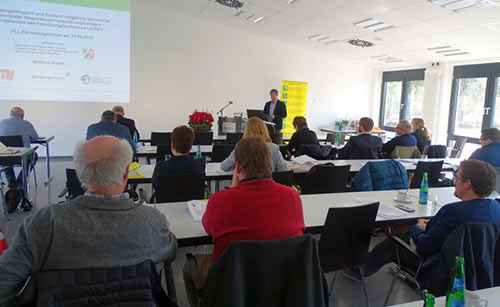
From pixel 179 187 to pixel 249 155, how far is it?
4.39ft

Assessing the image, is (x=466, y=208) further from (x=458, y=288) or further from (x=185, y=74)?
(x=185, y=74)

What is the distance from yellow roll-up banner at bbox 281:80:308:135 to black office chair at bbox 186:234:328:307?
29.9 ft

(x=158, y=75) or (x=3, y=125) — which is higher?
(x=158, y=75)

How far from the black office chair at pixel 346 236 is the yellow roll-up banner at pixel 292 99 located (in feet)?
27.2

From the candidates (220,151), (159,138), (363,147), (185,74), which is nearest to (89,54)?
(185,74)

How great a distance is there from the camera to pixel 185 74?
30.7 feet

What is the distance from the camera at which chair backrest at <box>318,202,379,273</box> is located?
216 cm

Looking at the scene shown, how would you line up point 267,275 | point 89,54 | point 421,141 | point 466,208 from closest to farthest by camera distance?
point 267,275 < point 466,208 < point 421,141 < point 89,54

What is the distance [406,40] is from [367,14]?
5.98 feet

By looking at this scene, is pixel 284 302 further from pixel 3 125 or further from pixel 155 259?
pixel 3 125

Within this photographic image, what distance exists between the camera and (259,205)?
171cm

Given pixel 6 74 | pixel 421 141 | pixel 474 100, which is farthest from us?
pixel 474 100

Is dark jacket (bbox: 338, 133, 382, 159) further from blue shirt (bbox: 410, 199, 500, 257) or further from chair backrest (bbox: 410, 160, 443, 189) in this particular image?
blue shirt (bbox: 410, 199, 500, 257)

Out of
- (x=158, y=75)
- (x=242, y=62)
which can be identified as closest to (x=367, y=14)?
(x=242, y=62)
